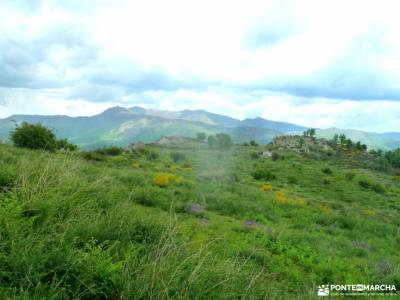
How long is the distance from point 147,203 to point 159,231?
6.25 metres

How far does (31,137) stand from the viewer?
32.0 metres

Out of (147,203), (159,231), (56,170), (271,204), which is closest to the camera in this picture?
(159,231)

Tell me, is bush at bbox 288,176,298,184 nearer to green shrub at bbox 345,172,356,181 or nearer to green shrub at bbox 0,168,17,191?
green shrub at bbox 345,172,356,181

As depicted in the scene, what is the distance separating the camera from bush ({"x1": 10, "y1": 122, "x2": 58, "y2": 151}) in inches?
1238

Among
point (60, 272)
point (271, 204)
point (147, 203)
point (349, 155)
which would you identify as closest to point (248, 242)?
point (147, 203)

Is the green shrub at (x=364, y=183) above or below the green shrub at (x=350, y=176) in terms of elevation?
below

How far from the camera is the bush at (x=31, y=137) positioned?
3144 cm

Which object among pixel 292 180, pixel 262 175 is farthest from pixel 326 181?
pixel 262 175

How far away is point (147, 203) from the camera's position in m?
11.8

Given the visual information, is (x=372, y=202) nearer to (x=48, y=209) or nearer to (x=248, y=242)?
(x=248, y=242)

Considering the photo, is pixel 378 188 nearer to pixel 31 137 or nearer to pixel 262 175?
pixel 262 175

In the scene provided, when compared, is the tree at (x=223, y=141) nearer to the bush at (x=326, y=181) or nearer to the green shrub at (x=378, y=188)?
the bush at (x=326, y=181)

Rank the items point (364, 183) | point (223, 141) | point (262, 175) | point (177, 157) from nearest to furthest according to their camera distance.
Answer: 1. point (262, 175)
2. point (364, 183)
3. point (177, 157)
4. point (223, 141)

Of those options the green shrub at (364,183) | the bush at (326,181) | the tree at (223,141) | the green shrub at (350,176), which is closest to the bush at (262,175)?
the bush at (326,181)
